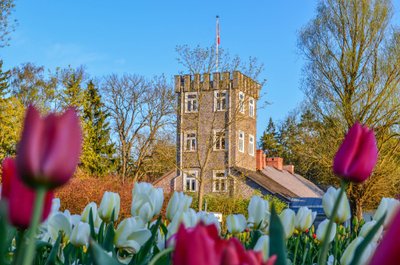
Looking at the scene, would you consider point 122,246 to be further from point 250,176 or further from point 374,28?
point 250,176

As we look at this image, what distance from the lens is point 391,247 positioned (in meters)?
0.38

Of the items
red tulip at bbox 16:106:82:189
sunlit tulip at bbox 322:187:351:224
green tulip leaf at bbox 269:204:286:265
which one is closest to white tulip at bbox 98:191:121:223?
sunlit tulip at bbox 322:187:351:224

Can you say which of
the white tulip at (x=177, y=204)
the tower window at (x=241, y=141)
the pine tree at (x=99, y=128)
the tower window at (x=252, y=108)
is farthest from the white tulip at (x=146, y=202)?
the pine tree at (x=99, y=128)

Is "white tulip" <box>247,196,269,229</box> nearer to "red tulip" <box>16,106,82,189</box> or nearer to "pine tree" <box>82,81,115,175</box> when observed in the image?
"red tulip" <box>16,106,82,189</box>

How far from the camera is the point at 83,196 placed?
14.5 m

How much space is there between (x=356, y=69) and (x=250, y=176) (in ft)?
28.8

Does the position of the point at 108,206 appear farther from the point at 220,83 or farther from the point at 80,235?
the point at 220,83

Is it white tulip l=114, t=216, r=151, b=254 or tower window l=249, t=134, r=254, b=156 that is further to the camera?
tower window l=249, t=134, r=254, b=156

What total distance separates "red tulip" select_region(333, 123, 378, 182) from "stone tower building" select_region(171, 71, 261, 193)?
27.9m

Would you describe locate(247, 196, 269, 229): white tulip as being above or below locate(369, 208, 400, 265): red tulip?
above

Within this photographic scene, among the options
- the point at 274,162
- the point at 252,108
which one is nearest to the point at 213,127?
the point at 252,108

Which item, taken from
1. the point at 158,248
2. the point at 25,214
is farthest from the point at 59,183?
the point at 158,248

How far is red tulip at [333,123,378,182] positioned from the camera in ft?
2.65

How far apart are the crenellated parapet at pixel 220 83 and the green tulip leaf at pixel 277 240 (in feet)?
89.2
